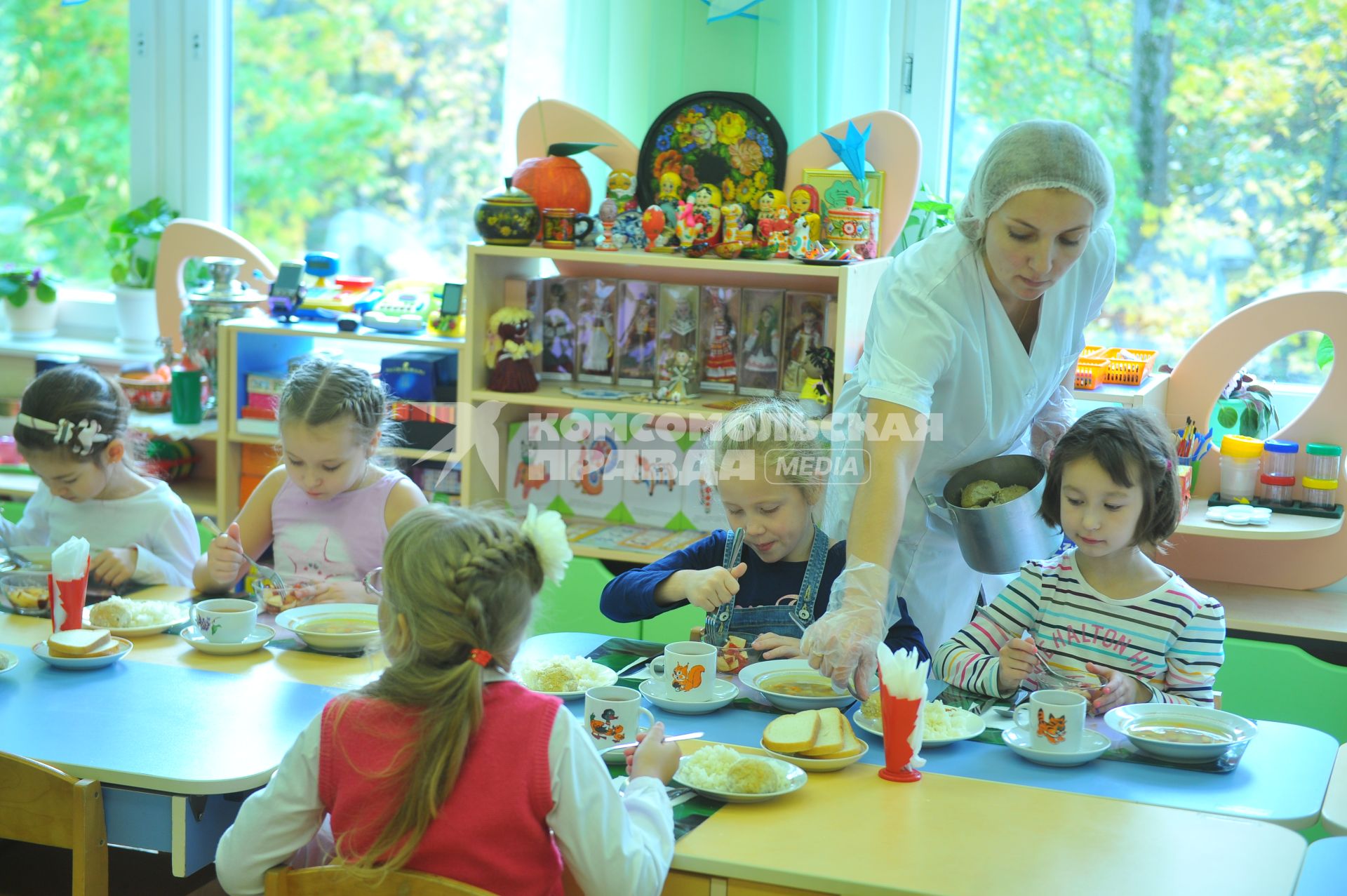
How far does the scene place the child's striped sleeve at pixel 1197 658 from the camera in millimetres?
1718

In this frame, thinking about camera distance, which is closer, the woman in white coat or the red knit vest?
the red knit vest

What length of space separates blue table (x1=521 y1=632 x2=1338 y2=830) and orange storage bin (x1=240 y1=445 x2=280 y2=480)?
5.61 ft

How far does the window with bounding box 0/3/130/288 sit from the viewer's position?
365cm

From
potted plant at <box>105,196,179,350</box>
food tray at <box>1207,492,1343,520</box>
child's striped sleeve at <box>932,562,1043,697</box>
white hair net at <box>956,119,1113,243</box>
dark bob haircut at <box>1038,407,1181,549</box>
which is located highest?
white hair net at <box>956,119,1113,243</box>

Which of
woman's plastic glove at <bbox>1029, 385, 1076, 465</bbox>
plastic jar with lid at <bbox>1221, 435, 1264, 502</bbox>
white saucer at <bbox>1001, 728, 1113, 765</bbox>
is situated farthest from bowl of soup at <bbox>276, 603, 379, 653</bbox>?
plastic jar with lid at <bbox>1221, 435, 1264, 502</bbox>

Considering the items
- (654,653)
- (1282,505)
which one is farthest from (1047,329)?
(1282,505)

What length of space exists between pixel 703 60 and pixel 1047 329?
1.25m

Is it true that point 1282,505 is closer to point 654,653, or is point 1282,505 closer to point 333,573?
point 654,653

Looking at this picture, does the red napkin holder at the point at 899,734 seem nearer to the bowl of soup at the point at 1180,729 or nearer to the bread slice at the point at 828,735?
the bread slice at the point at 828,735

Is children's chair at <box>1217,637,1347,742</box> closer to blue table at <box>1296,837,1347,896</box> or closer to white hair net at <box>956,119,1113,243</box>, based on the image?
white hair net at <box>956,119,1113,243</box>

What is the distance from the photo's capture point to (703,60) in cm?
289

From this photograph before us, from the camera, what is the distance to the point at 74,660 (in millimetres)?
1688

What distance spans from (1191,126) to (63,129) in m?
3.04

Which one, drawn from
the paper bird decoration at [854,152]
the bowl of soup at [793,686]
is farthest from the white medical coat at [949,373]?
the paper bird decoration at [854,152]
